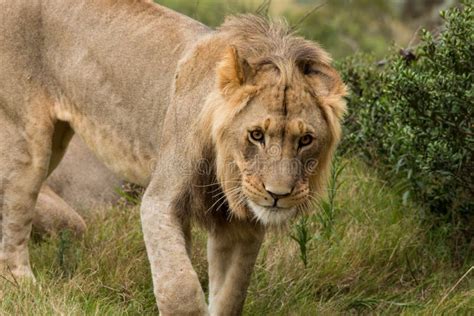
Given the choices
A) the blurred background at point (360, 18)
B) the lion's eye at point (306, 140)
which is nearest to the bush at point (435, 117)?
the lion's eye at point (306, 140)

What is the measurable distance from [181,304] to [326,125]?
0.82m

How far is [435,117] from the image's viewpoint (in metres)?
5.02

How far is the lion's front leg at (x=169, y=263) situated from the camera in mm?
4172

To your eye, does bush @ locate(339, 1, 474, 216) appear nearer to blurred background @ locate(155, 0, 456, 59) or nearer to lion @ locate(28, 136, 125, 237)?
lion @ locate(28, 136, 125, 237)

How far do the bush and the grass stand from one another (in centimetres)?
21

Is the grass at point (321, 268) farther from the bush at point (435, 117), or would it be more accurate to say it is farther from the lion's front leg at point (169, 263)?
the lion's front leg at point (169, 263)

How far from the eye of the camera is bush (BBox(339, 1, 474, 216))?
193 inches

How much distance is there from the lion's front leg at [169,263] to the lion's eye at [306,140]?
0.58m

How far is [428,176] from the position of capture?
5461 millimetres

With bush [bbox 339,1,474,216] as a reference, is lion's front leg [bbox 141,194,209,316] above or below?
below

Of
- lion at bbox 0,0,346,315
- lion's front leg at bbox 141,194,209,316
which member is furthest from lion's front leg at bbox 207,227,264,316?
lion's front leg at bbox 141,194,209,316

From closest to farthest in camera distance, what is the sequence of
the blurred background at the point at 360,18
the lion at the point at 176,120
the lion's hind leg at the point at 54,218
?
1. the lion at the point at 176,120
2. the lion's hind leg at the point at 54,218
3. the blurred background at the point at 360,18

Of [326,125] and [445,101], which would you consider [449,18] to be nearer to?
[445,101]

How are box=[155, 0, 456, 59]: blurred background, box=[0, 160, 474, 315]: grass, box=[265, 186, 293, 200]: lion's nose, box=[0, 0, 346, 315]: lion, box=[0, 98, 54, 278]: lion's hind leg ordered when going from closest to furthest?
box=[265, 186, 293, 200]: lion's nose < box=[0, 0, 346, 315]: lion < box=[0, 160, 474, 315]: grass < box=[0, 98, 54, 278]: lion's hind leg < box=[155, 0, 456, 59]: blurred background
